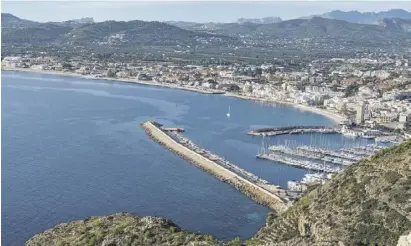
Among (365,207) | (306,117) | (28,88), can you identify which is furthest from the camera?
(28,88)

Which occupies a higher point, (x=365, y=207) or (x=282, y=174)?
(x=365, y=207)

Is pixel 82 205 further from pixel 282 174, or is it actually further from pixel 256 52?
pixel 256 52

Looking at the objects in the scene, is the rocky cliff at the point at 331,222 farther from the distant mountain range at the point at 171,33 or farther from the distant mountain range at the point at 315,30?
the distant mountain range at the point at 315,30

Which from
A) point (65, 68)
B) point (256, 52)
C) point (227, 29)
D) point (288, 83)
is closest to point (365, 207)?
point (288, 83)

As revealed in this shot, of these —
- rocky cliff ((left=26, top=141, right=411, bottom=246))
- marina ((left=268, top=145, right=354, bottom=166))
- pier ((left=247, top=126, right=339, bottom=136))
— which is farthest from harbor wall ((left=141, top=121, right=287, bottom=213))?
rocky cliff ((left=26, top=141, right=411, bottom=246))

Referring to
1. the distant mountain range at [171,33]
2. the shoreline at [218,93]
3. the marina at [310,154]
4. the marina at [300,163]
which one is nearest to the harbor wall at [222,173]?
the marina at [300,163]

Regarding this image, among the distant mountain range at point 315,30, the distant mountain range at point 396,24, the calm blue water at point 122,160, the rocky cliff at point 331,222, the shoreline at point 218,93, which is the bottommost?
the calm blue water at point 122,160
